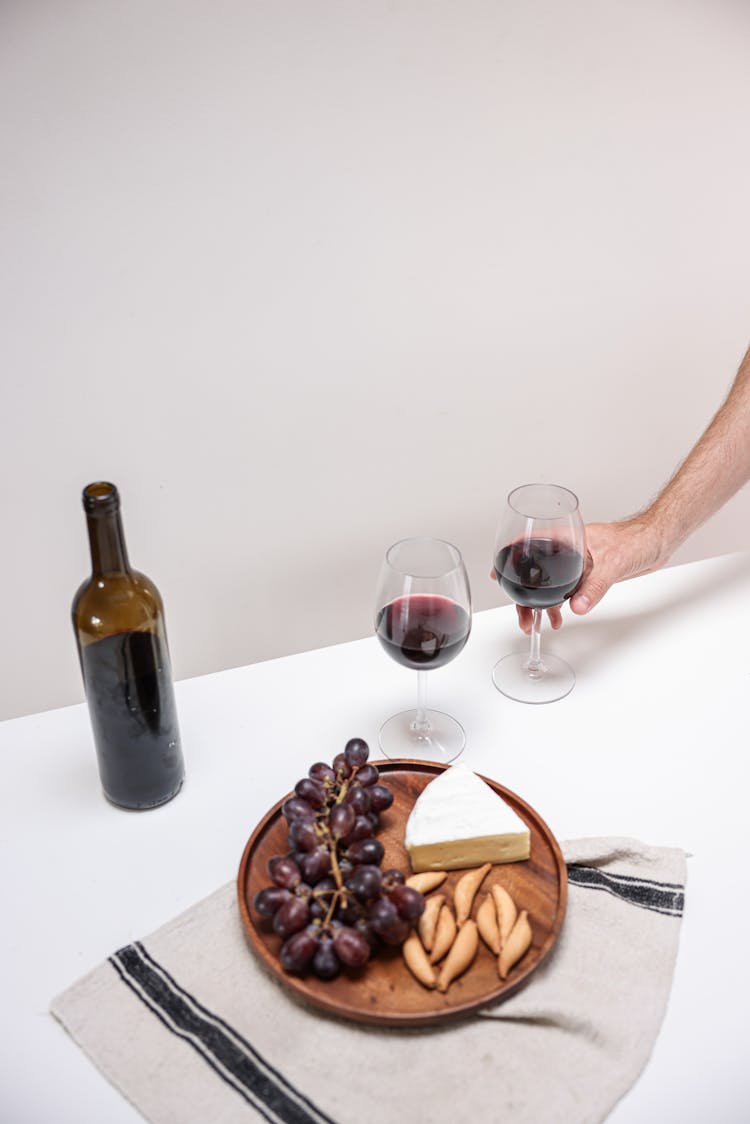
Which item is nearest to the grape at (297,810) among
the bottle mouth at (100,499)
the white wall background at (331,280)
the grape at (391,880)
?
the grape at (391,880)

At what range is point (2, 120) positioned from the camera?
54.2 inches

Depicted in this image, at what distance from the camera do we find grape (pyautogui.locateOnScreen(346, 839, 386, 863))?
91 cm

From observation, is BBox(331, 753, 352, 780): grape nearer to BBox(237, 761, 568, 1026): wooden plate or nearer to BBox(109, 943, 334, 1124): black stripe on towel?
BBox(237, 761, 568, 1026): wooden plate

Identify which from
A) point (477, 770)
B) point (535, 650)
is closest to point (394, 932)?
point (477, 770)

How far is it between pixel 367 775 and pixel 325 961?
0.22 metres

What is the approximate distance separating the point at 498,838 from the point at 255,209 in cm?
105

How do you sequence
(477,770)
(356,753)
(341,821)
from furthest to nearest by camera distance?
(477,770)
(356,753)
(341,821)

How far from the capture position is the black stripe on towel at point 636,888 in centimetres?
96

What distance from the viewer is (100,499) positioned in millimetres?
907

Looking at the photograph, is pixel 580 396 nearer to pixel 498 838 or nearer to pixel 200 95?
pixel 200 95

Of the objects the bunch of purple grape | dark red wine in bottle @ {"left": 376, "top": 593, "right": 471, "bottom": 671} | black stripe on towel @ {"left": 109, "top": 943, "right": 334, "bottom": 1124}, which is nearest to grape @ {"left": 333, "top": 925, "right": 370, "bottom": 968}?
the bunch of purple grape

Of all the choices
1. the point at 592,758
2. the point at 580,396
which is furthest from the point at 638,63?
the point at 592,758

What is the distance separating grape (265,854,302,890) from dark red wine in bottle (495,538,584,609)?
1.52 feet

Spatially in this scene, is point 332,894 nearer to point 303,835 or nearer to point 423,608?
point 303,835
